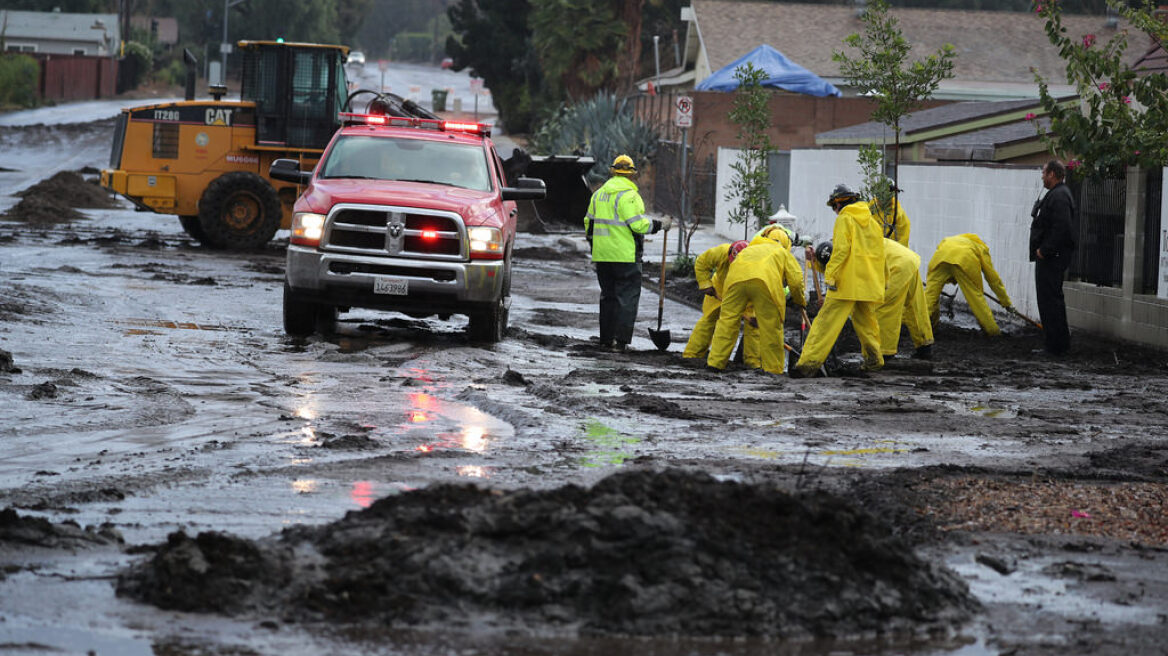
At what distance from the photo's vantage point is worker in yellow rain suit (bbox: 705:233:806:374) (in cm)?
1278

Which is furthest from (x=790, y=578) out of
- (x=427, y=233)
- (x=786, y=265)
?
(x=427, y=233)

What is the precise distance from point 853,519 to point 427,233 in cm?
816

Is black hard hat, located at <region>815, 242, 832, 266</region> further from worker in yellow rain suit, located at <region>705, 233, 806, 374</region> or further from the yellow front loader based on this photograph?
the yellow front loader

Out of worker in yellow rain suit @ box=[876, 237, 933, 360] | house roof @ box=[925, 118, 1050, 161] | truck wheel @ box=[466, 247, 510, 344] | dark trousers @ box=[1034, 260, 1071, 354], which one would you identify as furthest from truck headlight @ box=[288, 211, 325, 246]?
house roof @ box=[925, 118, 1050, 161]

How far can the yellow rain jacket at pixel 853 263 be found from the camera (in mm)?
12969

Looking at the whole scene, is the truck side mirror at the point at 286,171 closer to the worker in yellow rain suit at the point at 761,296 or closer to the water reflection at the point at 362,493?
the worker in yellow rain suit at the point at 761,296

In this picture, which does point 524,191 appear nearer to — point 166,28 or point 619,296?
point 619,296

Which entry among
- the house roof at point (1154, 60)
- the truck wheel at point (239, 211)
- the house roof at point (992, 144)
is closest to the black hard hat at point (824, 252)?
the house roof at point (992, 144)

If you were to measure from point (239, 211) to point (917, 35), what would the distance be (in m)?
28.2

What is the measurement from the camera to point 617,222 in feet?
47.8

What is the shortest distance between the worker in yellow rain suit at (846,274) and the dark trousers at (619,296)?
6.75 feet

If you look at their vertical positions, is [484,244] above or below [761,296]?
above

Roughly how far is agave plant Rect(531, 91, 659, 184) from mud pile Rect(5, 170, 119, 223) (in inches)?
427

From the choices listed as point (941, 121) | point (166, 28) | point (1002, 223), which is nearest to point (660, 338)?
point (1002, 223)
